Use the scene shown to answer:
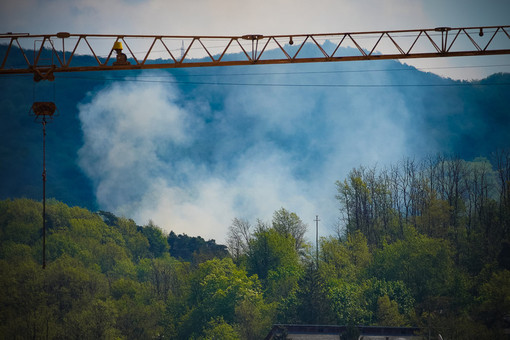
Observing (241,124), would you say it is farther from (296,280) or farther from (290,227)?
(296,280)

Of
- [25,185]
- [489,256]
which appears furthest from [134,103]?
[489,256]

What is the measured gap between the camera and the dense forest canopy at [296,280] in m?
61.1

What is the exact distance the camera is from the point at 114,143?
506 ft

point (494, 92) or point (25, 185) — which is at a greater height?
point (494, 92)

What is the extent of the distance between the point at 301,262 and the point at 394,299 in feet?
86.4

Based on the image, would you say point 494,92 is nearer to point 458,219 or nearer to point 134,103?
point 458,219

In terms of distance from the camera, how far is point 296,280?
74375 millimetres

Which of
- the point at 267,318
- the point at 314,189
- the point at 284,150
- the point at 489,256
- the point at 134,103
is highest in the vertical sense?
the point at 134,103

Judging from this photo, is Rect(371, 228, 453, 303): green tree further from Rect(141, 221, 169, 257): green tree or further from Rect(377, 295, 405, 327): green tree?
Rect(141, 221, 169, 257): green tree

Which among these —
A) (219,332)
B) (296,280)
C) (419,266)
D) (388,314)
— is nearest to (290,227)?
(296,280)

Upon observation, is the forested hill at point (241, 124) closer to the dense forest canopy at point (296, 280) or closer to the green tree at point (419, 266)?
the dense forest canopy at point (296, 280)

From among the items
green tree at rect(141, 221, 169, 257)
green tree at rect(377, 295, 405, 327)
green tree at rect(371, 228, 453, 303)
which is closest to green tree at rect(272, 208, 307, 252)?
green tree at rect(371, 228, 453, 303)

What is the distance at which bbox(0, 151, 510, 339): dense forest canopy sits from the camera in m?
61.1

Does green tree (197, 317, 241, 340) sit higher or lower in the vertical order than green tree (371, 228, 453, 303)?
lower
